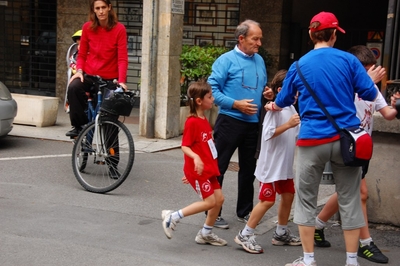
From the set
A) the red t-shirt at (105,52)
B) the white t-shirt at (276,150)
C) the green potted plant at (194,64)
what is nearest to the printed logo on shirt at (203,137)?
the white t-shirt at (276,150)

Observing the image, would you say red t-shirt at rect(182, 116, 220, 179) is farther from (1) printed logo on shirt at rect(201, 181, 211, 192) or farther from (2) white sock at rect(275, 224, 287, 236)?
(2) white sock at rect(275, 224, 287, 236)

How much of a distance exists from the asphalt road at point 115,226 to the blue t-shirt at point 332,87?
1.22 meters

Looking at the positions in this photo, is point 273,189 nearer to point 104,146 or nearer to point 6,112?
point 104,146

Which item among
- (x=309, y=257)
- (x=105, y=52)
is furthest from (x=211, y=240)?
(x=105, y=52)

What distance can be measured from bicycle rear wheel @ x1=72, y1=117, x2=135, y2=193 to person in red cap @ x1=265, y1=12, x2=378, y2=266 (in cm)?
273

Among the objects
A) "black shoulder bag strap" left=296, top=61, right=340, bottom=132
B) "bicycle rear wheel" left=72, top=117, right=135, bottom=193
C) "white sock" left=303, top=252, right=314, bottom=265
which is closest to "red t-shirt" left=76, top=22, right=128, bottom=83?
"bicycle rear wheel" left=72, top=117, right=135, bottom=193

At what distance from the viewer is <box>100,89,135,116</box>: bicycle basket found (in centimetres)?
713

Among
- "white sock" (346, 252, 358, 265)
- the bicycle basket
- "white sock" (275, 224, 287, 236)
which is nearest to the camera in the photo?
"white sock" (346, 252, 358, 265)

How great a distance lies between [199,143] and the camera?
18.1 ft

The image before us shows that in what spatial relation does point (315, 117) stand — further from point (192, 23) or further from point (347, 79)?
point (192, 23)

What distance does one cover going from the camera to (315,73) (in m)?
4.74

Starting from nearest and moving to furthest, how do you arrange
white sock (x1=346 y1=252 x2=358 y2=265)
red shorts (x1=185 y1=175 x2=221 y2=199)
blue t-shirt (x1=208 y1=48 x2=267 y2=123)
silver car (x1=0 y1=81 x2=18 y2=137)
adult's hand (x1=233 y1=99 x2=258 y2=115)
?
white sock (x1=346 y1=252 x2=358 y2=265)
red shorts (x1=185 y1=175 x2=221 y2=199)
adult's hand (x1=233 y1=99 x2=258 y2=115)
blue t-shirt (x1=208 y1=48 x2=267 y2=123)
silver car (x1=0 y1=81 x2=18 y2=137)

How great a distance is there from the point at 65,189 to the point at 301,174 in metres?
3.28

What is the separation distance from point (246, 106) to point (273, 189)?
2.55ft
